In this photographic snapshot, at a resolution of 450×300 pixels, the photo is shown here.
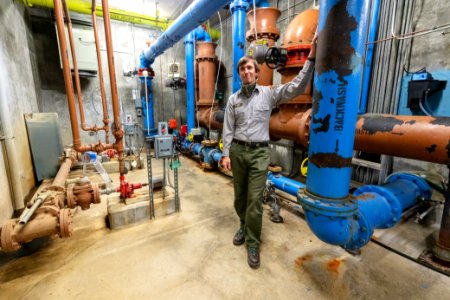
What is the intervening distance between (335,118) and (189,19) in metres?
2.42

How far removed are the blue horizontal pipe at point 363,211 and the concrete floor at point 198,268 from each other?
1.19ft

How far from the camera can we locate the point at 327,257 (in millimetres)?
1581

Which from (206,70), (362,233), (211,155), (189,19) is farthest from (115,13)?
(362,233)

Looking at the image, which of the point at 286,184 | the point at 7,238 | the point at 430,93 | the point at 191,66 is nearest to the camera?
the point at 7,238

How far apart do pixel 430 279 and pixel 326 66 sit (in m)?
1.53

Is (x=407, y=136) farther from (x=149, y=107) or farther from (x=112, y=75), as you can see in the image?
(x=149, y=107)

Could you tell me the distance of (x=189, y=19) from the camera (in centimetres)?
261

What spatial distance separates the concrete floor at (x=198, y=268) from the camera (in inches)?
51.0

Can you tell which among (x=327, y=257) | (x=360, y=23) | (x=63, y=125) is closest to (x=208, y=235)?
(x=327, y=257)

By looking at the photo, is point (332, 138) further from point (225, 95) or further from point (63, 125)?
point (63, 125)

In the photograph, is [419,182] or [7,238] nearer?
[7,238]

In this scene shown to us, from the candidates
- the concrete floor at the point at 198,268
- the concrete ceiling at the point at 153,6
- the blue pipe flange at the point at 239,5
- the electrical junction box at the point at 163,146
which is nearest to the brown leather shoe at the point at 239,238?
the concrete floor at the point at 198,268

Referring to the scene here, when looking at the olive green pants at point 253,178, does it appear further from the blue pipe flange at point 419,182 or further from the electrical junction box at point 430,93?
the electrical junction box at point 430,93

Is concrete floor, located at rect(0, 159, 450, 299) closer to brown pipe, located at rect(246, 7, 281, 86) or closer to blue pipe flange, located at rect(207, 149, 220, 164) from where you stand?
blue pipe flange, located at rect(207, 149, 220, 164)
